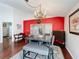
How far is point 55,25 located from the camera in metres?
8.34

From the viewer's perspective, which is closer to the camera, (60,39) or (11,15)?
(60,39)

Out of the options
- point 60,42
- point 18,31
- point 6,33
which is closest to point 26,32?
point 18,31

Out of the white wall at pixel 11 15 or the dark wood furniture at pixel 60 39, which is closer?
the dark wood furniture at pixel 60 39

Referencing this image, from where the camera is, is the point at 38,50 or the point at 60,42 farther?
the point at 60,42

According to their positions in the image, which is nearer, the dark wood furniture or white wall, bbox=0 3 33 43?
the dark wood furniture

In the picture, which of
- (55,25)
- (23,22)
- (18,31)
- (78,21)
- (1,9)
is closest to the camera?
(78,21)

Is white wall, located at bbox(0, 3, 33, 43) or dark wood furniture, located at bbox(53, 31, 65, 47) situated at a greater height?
white wall, located at bbox(0, 3, 33, 43)

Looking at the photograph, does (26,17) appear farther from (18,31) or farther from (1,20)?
(1,20)

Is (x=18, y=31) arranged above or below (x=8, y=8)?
below

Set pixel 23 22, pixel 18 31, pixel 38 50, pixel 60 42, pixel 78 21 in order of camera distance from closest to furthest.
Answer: pixel 78 21 → pixel 38 50 → pixel 60 42 → pixel 18 31 → pixel 23 22

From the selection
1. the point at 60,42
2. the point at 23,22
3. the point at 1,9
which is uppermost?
the point at 1,9

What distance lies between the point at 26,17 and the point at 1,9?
2519 millimetres

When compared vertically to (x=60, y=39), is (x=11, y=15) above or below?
above

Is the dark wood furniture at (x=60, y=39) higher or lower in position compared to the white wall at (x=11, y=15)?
lower
